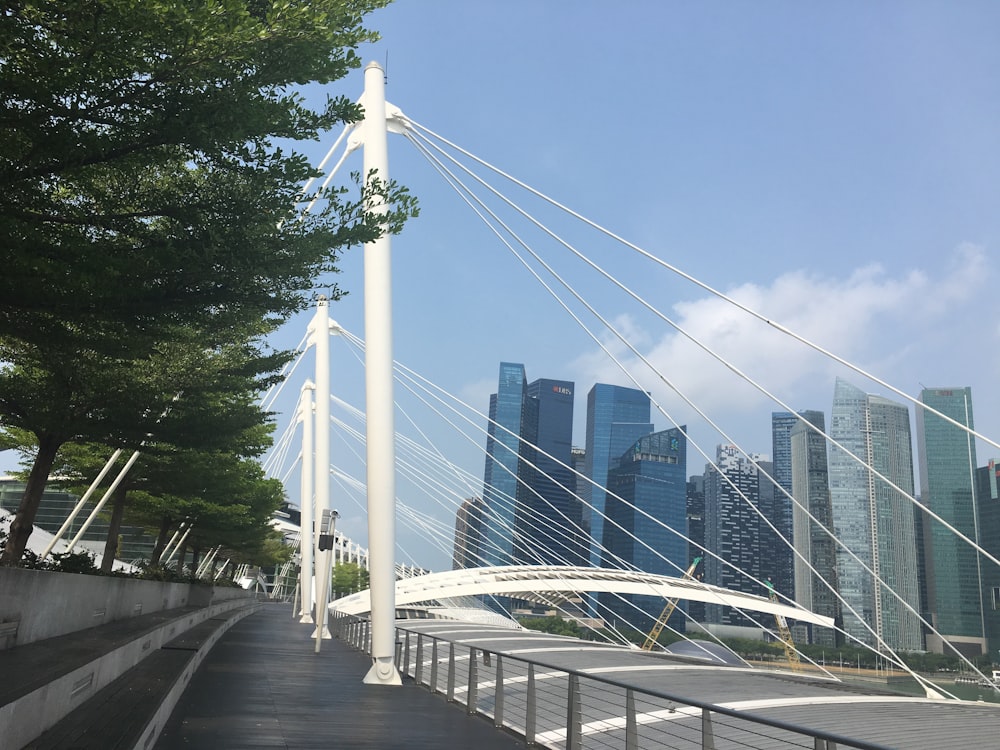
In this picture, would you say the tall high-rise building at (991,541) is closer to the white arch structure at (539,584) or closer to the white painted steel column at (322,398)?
the white arch structure at (539,584)

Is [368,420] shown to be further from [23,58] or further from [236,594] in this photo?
[236,594]

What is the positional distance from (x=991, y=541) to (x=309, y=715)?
410 ft

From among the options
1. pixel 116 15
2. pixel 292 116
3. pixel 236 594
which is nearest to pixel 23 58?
pixel 116 15

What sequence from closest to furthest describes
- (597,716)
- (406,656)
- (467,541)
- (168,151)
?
1. (168,151)
2. (597,716)
3. (406,656)
4. (467,541)

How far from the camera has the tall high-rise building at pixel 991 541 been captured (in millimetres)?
111562

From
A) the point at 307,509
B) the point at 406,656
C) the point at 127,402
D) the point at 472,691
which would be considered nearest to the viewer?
the point at 472,691

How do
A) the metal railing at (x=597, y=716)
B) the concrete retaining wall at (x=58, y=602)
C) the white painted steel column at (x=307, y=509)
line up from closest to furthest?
the metal railing at (x=597, y=716) < the concrete retaining wall at (x=58, y=602) < the white painted steel column at (x=307, y=509)

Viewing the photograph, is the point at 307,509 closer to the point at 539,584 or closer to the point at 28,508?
the point at 539,584

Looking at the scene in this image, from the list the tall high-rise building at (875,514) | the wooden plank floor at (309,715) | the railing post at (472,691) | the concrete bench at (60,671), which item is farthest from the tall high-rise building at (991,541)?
the concrete bench at (60,671)

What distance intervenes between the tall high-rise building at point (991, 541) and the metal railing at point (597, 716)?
115 m

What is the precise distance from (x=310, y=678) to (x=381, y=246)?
6.86 m

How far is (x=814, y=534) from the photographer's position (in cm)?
13888

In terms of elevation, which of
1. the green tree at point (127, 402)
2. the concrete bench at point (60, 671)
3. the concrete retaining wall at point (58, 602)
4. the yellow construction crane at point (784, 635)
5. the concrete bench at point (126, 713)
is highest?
the green tree at point (127, 402)

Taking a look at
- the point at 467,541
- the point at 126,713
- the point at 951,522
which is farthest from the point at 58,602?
the point at 951,522
